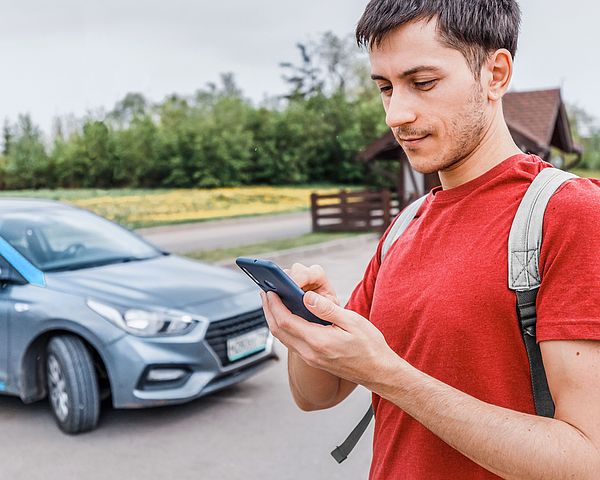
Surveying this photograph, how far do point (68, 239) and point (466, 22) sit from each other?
4.89 m

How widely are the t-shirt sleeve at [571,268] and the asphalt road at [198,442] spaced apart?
305 cm

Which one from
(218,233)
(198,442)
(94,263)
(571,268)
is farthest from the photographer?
(218,233)

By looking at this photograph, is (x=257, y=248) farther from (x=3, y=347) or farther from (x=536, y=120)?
(x=536, y=120)

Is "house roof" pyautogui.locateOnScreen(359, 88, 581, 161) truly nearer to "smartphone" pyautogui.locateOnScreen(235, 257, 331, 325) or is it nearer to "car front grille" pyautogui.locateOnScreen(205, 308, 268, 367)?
"car front grille" pyautogui.locateOnScreen(205, 308, 268, 367)

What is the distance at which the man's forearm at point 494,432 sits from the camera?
1.10 metres

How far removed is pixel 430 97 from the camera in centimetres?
136

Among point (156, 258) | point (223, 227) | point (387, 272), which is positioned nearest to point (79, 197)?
point (223, 227)

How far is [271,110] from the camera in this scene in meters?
41.4

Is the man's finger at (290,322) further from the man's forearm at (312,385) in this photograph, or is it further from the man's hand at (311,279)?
the man's forearm at (312,385)

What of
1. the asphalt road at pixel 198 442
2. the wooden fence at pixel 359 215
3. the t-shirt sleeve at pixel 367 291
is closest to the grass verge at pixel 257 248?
the wooden fence at pixel 359 215

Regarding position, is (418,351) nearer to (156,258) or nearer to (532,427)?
(532,427)

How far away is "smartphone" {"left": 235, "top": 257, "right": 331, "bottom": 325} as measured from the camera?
1288mm

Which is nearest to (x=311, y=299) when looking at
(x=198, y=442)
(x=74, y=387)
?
(x=198, y=442)

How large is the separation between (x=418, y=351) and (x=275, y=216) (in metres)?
27.3
